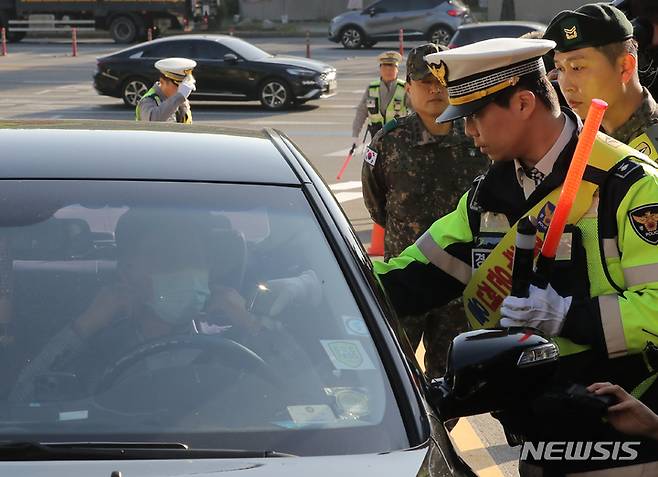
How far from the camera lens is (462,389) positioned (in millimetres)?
2529

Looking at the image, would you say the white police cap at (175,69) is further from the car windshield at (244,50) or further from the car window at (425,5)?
the car window at (425,5)

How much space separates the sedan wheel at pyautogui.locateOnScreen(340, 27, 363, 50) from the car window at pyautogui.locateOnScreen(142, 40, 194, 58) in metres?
12.2

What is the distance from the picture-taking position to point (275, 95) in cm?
2141

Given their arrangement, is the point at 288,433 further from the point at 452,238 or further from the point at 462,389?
the point at 452,238

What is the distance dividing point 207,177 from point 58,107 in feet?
62.9

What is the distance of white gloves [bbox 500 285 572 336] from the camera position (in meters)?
2.75

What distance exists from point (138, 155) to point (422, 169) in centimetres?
220

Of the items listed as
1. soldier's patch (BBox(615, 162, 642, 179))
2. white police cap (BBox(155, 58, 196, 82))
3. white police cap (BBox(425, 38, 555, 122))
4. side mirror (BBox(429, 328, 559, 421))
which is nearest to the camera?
side mirror (BBox(429, 328, 559, 421))

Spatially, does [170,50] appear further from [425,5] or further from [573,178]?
[573,178]

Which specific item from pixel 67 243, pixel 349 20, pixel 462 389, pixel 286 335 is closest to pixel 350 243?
pixel 286 335

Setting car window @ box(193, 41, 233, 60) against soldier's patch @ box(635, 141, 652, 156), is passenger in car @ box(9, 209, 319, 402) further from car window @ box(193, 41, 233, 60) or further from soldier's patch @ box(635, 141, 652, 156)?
car window @ box(193, 41, 233, 60)

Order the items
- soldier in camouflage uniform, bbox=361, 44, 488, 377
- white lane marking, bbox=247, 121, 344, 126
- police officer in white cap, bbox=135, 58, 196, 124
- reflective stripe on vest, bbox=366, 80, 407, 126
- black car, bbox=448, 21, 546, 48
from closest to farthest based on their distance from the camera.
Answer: soldier in camouflage uniform, bbox=361, 44, 488, 377 → police officer in white cap, bbox=135, 58, 196, 124 → reflective stripe on vest, bbox=366, 80, 407, 126 → white lane marking, bbox=247, 121, 344, 126 → black car, bbox=448, 21, 546, 48

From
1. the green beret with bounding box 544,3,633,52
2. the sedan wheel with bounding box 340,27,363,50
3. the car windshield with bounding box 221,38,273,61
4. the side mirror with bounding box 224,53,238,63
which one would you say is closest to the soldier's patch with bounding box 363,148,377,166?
the green beret with bounding box 544,3,633,52

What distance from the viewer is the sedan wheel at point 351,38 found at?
109 ft
